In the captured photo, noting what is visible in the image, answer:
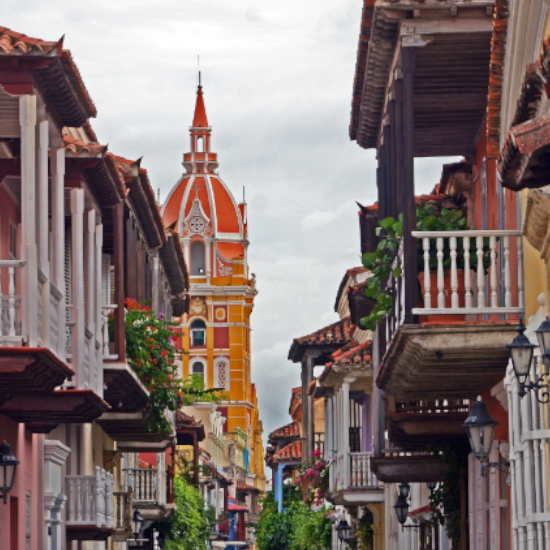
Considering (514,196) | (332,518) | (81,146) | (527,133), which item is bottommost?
(332,518)

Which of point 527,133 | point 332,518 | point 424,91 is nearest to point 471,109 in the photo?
point 424,91

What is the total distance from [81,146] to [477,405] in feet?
18.4

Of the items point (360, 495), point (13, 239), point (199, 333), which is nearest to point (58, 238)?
point (13, 239)

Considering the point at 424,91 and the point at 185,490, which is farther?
the point at 185,490

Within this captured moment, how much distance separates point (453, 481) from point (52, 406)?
700cm

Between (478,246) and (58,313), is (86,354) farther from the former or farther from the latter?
(478,246)

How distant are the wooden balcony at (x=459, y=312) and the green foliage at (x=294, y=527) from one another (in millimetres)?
26691

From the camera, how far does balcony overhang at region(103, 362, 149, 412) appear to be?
18.3m

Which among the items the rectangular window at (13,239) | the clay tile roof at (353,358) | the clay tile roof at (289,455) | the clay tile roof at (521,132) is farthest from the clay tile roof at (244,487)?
the clay tile roof at (521,132)

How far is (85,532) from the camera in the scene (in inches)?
790

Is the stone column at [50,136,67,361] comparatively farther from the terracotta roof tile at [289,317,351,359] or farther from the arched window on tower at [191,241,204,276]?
the arched window on tower at [191,241,204,276]

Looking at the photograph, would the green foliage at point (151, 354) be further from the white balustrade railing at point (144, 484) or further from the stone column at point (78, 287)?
the white balustrade railing at point (144, 484)

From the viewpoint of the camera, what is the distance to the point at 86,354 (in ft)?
53.3

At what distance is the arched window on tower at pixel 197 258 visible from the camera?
125m
